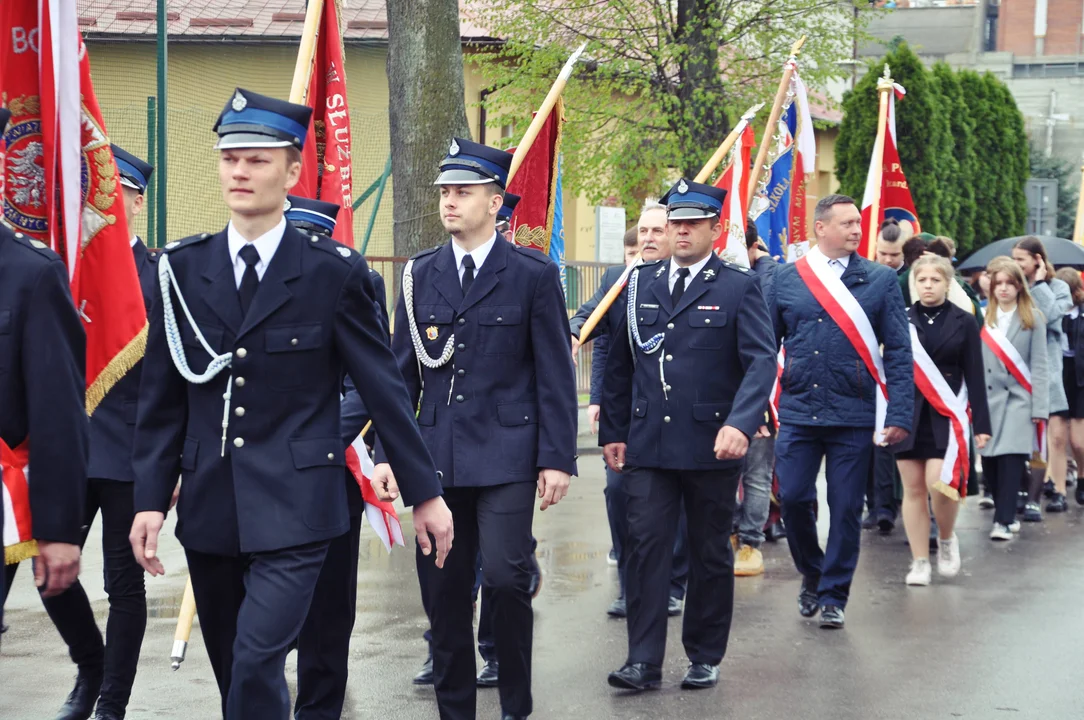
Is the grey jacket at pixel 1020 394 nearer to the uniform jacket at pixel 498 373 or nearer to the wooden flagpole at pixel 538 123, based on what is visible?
the wooden flagpole at pixel 538 123

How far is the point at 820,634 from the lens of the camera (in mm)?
7867

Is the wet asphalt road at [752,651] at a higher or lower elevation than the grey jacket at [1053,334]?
lower

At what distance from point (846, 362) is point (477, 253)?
2.78 meters

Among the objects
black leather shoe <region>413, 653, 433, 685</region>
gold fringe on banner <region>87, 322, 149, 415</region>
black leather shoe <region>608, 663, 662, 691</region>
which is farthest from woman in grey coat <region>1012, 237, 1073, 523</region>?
gold fringe on banner <region>87, 322, 149, 415</region>

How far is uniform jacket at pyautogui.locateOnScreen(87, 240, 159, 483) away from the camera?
5.70 metres

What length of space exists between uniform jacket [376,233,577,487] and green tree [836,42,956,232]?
30951mm

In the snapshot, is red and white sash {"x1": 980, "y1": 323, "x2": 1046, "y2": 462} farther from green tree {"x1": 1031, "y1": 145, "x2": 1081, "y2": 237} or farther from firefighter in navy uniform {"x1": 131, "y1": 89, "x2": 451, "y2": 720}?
green tree {"x1": 1031, "y1": 145, "x2": 1081, "y2": 237}

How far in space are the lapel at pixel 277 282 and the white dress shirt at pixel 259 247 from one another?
0.01 metres

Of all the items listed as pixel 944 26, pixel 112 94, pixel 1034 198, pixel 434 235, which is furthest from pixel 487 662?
pixel 944 26

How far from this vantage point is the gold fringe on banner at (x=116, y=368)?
17.9ft

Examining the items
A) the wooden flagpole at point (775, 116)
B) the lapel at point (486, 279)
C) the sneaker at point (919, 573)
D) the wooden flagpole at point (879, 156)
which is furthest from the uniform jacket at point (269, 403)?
the wooden flagpole at point (879, 156)

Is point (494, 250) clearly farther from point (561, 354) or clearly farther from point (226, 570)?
point (226, 570)

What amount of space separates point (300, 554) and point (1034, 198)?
2588 cm

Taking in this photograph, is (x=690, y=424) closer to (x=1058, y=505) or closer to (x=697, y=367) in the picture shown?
(x=697, y=367)
